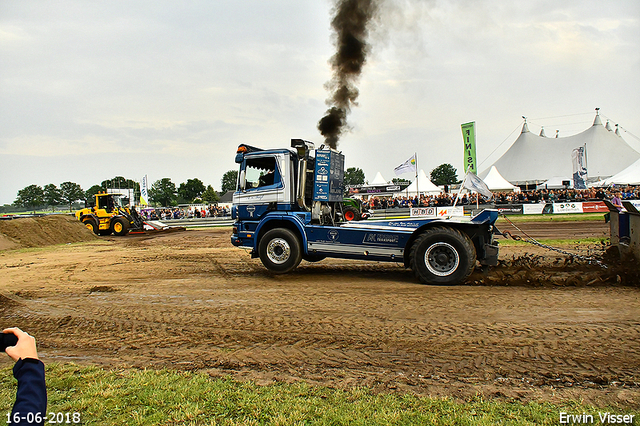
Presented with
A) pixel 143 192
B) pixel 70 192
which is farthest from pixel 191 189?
pixel 143 192

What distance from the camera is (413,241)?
8.40 metres

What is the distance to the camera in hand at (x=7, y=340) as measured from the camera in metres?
1.71

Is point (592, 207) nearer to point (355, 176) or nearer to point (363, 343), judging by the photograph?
point (363, 343)

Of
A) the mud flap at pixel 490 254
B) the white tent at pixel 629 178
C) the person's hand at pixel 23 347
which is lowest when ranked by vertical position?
the mud flap at pixel 490 254

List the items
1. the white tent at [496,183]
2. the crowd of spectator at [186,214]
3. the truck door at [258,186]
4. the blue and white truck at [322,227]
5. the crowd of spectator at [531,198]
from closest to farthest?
the blue and white truck at [322,227] < the truck door at [258,186] < the crowd of spectator at [531,198] < the crowd of spectator at [186,214] < the white tent at [496,183]

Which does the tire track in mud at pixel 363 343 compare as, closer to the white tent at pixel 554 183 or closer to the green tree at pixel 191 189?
the white tent at pixel 554 183

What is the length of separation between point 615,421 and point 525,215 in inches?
1150

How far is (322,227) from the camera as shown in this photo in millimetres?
9195

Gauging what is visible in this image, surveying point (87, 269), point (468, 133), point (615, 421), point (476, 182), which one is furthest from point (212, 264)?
point (468, 133)

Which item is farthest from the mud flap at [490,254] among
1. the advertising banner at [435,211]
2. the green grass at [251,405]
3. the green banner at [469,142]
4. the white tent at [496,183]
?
the white tent at [496,183]

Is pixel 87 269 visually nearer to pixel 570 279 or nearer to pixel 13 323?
pixel 13 323

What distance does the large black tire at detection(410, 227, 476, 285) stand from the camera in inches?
310

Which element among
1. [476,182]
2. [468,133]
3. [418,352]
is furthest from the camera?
A: [468,133]

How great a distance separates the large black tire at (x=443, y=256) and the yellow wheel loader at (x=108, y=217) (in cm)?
2228
